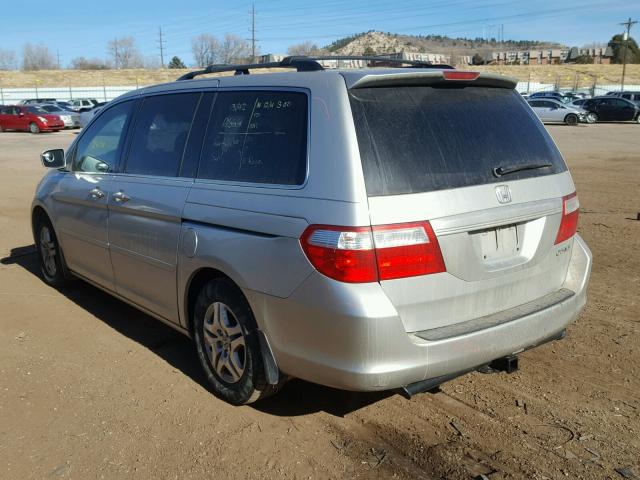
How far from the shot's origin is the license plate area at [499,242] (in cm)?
310

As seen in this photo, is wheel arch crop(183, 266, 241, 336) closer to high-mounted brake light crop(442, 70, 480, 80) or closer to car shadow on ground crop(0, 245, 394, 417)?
car shadow on ground crop(0, 245, 394, 417)

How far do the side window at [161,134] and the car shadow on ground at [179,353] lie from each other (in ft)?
4.39

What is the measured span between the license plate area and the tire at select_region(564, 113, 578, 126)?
118ft

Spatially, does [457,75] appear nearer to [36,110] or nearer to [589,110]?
[36,110]

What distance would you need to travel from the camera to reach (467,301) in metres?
3.06

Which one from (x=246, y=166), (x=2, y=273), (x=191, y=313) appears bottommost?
(x=2, y=273)

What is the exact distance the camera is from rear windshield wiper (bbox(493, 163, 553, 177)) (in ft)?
10.6

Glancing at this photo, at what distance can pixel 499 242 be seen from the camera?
3.17 meters

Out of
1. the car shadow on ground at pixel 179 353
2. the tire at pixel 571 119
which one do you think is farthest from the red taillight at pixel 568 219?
the tire at pixel 571 119

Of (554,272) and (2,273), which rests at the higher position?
(554,272)

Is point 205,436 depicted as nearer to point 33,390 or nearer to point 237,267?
point 237,267

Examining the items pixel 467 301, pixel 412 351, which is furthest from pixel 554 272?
pixel 412 351

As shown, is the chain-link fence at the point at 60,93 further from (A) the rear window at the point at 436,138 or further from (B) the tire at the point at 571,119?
(A) the rear window at the point at 436,138

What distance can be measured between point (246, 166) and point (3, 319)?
10.2 ft
